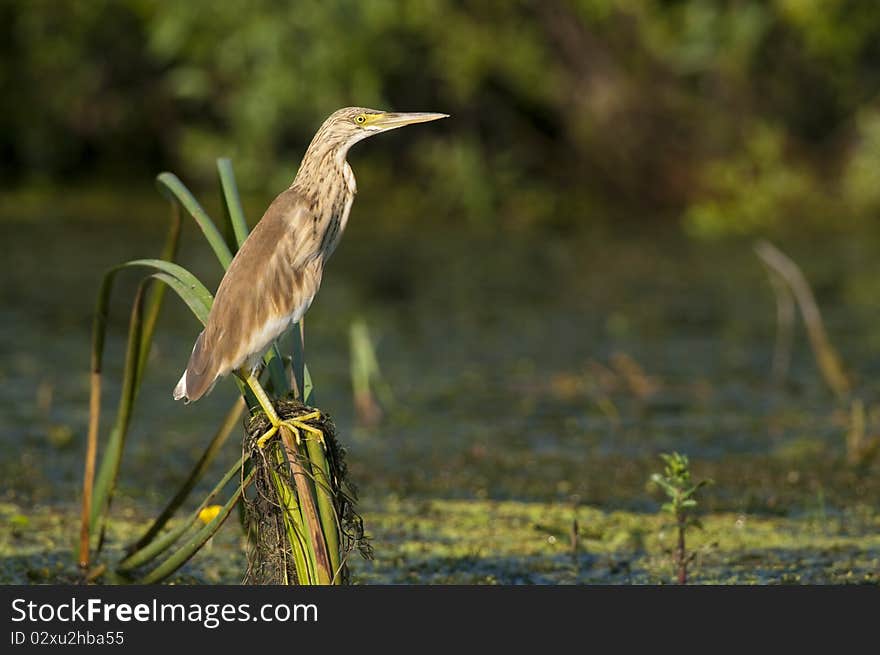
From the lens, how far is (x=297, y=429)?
3510 millimetres

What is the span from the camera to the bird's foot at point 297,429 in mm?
3492

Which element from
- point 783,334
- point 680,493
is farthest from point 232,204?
point 783,334

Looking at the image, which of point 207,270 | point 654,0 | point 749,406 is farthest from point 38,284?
point 654,0

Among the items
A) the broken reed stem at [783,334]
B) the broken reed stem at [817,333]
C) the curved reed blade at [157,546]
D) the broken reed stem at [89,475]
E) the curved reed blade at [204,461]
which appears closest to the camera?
the curved reed blade at [157,546]

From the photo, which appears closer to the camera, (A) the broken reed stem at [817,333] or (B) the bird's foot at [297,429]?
(B) the bird's foot at [297,429]

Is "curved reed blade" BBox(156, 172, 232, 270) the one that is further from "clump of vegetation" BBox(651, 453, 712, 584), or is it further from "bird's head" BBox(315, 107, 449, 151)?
"clump of vegetation" BBox(651, 453, 712, 584)

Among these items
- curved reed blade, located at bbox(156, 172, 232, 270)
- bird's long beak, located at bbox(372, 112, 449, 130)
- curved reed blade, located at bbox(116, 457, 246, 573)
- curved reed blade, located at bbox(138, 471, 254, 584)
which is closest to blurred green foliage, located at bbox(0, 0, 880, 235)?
curved reed blade, located at bbox(116, 457, 246, 573)

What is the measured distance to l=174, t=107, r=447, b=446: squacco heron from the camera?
12.2 feet

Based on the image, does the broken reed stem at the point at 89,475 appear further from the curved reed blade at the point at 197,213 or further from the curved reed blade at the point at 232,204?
the curved reed blade at the point at 232,204

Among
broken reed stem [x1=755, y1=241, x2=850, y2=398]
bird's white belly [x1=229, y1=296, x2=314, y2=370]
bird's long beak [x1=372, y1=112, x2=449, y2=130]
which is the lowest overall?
bird's white belly [x1=229, y1=296, x2=314, y2=370]

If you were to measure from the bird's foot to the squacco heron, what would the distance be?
136mm

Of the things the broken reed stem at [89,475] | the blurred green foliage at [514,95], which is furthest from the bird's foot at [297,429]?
the blurred green foliage at [514,95]

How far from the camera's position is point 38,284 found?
11.2 meters

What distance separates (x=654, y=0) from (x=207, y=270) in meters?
5.28
